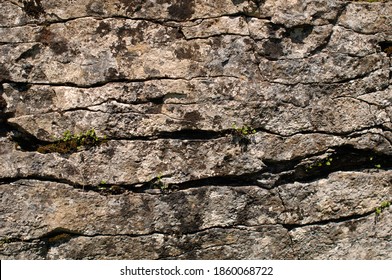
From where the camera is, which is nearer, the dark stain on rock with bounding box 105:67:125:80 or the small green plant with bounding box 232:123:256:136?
the dark stain on rock with bounding box 105:67:125:80

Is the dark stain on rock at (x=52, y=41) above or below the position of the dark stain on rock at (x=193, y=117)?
above

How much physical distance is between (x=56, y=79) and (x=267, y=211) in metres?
3.22

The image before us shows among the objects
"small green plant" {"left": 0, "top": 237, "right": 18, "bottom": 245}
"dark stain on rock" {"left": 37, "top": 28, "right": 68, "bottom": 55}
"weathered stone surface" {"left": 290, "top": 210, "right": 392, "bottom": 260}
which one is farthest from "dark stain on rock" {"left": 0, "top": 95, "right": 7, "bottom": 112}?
"weathered stone surface" {"left": 290, "top": 210, "right": 392, "bottom": 260}

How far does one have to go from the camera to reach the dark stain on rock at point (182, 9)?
6371 mm

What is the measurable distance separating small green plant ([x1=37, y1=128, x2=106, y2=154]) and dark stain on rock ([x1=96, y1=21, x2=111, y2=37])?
48.1 inches

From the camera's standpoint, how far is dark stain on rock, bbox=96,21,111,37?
6.30 m

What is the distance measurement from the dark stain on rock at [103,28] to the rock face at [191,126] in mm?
25

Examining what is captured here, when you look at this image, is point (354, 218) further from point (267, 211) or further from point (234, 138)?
point (234, 138)

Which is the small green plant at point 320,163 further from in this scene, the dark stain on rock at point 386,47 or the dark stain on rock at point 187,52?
the dark stain on rock at point 187,52

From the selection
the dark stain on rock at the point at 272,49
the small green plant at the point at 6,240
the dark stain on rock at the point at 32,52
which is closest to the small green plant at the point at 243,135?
the dark stain on rock at the point at 272,49

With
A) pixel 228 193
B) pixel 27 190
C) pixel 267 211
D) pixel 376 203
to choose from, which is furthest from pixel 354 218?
pixel 27 190

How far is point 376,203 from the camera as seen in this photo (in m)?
6.76

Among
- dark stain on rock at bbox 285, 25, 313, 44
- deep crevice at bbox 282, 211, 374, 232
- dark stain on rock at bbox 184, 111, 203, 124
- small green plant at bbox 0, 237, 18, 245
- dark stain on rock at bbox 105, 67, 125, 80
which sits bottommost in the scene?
small green plant at bbox 0, 237, 18, 245

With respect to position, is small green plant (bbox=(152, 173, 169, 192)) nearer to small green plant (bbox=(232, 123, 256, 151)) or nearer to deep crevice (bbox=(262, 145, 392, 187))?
small green plant (bbox=(232, 123, 256, 151))
